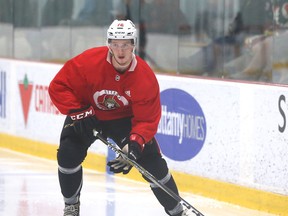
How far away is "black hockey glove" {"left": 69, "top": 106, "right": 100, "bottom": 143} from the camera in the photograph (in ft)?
21.4

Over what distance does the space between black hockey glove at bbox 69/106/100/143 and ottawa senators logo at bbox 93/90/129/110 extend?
74 millimetres

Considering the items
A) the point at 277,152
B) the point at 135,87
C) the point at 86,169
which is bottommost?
the point at 86,169

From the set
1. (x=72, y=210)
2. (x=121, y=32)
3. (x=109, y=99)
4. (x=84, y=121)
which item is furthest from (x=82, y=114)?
(x=72, y=210)

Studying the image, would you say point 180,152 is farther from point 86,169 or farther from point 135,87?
point 135,87

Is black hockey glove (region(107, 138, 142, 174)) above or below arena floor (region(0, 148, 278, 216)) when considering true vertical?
above

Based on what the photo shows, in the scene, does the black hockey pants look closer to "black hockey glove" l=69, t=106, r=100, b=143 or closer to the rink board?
"black hockey glove" l=69, t=106, r=100, b=143

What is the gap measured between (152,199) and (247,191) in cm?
78

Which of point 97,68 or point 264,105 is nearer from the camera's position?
point 97,68

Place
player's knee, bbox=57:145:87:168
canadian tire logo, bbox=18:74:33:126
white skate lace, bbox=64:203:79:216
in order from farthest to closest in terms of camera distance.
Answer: canadian tire logo, bbox=18:74:33:126 → white skate lace, bbox=64:203:79:216 → player's knee, bbox=57:145:87:168

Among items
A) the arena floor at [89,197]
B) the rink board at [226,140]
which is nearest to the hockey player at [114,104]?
the arena floor at [89,197]

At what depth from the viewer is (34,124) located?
36.5 feet

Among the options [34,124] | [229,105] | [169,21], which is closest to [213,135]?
[229,105]

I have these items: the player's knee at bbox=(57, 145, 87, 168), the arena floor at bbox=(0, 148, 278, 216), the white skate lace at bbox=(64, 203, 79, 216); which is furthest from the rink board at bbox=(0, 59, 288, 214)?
the player's knee at bbox=(57, 145, 87, 168)

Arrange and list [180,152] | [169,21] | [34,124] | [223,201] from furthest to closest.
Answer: [34,124]
[169,21]
[180,152]
[223,201]
